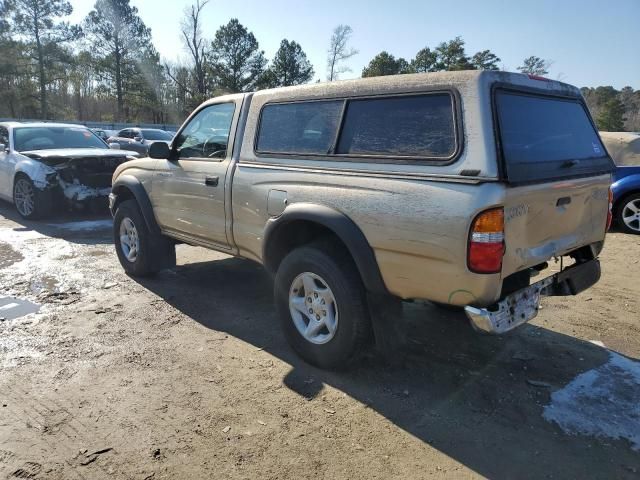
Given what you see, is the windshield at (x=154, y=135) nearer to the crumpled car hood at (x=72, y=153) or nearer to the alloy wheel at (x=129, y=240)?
the crumpled car hood at (x=72, y=153)

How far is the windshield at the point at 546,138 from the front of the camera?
280 cm

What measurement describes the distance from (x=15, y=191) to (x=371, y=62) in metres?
45.5

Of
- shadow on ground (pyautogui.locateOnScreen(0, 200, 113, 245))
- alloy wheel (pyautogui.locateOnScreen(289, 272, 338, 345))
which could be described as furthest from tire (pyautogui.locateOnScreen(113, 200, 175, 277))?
alloy wheel (pyautogui.locateOnScreen(289, 272, 338, 345))

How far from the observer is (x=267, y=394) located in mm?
3234

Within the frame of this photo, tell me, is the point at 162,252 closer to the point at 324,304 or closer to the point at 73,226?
the point at 324,304

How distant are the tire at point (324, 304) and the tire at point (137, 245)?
7.18 ft

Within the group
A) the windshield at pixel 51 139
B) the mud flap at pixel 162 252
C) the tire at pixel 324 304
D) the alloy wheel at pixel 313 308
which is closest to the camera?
the tire at pixel 324 304

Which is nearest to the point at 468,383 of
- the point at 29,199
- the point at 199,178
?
the point at 199,178

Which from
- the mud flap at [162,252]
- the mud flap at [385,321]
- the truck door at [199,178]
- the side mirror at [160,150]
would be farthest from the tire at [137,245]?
the mud flap at [385,321]

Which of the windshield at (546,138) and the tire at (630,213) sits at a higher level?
the windshield at (546,138)

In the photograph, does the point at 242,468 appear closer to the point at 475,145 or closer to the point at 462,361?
the point at 462,361

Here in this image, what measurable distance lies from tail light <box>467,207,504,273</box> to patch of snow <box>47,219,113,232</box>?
23.6ft

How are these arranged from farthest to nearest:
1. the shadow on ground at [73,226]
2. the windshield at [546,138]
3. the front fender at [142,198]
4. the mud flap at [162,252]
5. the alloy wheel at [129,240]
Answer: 1. the shadow on ground at [73,226]
2. the alloy wheel at [129,240]
3. the mud flap at [162,252]
4. the front fender at [142,198]
5. the windshield at [546,138]

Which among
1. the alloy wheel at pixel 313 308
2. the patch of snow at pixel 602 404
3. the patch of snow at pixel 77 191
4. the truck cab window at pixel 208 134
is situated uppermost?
the truck cab window at pixel 208 134
